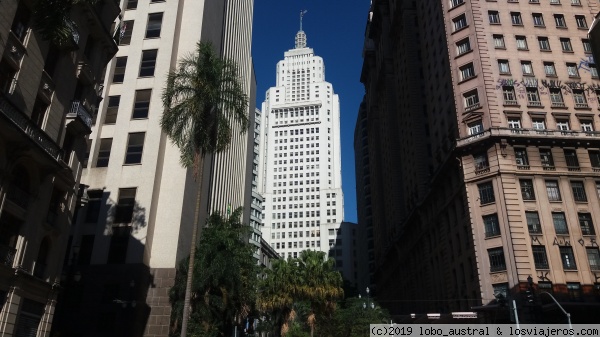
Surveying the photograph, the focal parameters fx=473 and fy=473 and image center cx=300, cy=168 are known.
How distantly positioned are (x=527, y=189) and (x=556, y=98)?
1238cm

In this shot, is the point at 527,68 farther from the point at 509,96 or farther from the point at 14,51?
the point at 14,51

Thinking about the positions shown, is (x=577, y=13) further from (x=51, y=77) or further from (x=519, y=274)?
(x=51, y=77)

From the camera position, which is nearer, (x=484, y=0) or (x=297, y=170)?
(x=484, y=0)

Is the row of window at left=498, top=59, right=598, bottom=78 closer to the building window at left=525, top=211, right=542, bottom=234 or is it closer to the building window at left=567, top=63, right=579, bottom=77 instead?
the building window at left=567, top=63, right=579, bottom=77

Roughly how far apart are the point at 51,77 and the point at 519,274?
42059 mm

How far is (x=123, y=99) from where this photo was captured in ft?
168

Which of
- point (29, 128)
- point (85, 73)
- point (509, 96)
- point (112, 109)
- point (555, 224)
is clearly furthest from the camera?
point (509, 96)

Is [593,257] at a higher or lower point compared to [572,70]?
lower

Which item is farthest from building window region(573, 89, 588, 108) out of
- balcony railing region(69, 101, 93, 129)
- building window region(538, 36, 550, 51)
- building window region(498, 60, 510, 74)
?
balcony railing region(69, 101, 93, 129)

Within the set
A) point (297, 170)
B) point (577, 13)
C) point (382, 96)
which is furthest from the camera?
point (297, 170)

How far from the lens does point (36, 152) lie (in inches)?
990

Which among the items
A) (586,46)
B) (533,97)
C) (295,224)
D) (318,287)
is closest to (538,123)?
(533,97)

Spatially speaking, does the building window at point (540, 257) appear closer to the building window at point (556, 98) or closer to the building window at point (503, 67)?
the building window at point (556, 98)

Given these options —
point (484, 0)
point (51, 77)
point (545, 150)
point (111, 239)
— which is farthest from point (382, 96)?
point (51, 77)
